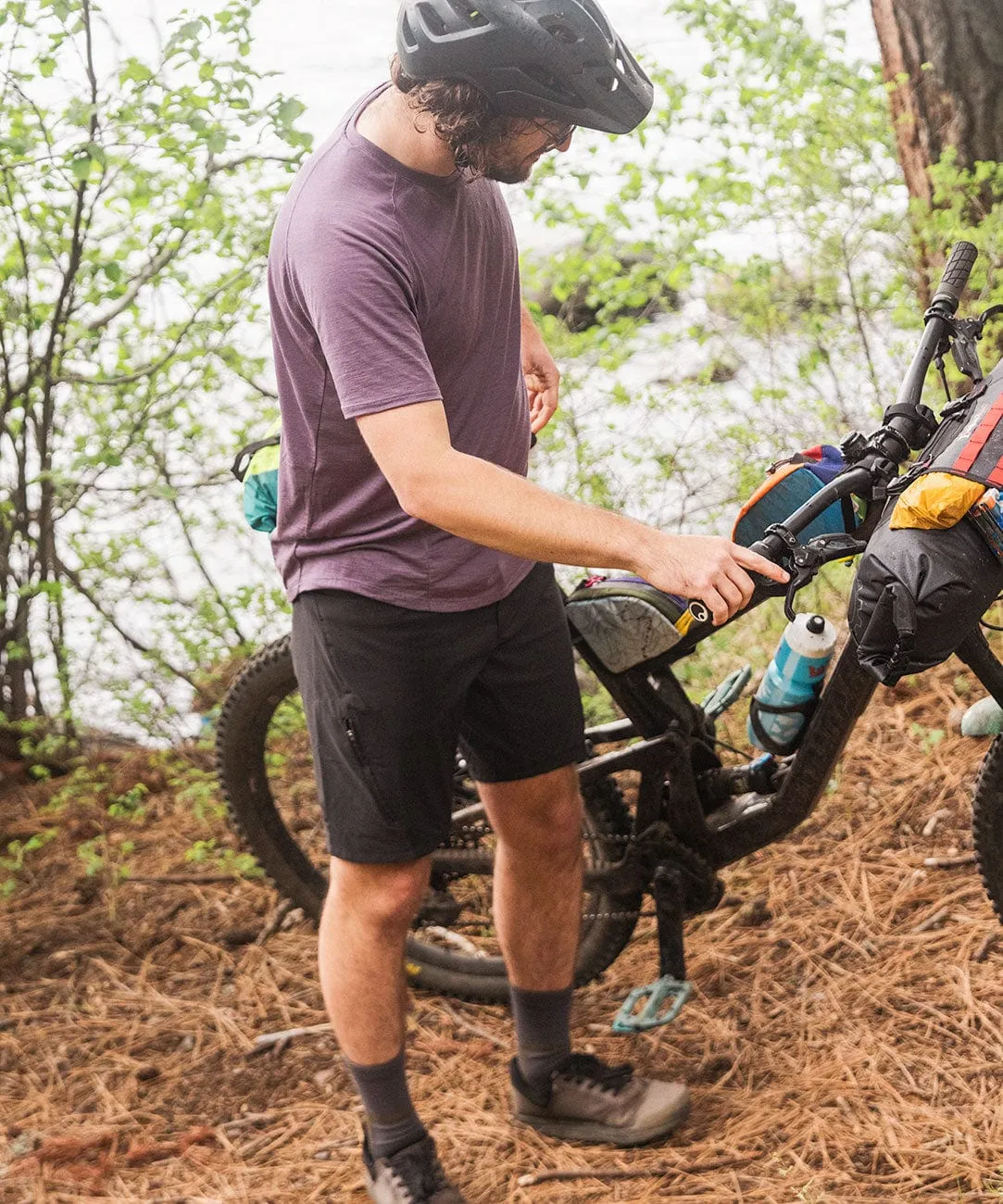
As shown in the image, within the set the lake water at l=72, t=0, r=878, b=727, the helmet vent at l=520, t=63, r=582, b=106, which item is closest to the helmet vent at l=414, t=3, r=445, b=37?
the helmet vent at l=520, t=63, r=582, b=106

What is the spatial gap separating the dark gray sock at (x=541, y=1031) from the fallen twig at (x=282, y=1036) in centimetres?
67

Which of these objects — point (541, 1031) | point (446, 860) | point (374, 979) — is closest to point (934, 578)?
point (374, 979)

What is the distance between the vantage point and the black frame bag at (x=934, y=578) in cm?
192

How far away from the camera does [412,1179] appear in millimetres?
2432

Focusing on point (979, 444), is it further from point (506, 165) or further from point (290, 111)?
point (290, 111)

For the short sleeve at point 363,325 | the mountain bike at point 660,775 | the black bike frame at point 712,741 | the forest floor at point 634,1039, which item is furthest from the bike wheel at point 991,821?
the short sleeve at point 363,325

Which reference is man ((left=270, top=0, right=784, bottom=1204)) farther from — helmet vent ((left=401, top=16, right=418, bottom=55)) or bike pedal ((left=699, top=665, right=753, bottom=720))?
bike pedal ((left=699, top=665, right=753, bottom=720))

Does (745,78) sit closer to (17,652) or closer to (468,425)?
(468,425)

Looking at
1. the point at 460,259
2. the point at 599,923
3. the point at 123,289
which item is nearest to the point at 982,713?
the point at 599,923

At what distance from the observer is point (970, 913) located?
10.0 feet

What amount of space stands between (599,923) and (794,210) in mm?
3126

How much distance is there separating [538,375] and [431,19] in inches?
38.3

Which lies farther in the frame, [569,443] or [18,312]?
[569,443]

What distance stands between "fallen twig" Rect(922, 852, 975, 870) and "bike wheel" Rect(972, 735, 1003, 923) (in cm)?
67
